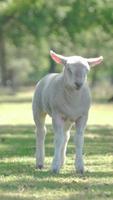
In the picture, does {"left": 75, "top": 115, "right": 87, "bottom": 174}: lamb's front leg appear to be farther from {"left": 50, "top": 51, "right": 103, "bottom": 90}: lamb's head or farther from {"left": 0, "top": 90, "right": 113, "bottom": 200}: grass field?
{"left": 50, "top": 51, "right": 103, "bottom": 90}: lamb's head

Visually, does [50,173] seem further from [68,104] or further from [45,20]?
[45,20]

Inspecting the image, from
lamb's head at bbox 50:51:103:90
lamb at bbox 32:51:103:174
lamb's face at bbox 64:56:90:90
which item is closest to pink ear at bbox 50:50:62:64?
lamb at bbox 32:51:103:174

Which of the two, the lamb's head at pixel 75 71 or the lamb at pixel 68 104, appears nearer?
the lamb's head at pixel 75 71

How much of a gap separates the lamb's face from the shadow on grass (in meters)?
1.45

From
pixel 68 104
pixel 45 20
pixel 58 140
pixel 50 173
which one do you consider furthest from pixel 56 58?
pixel 45 20

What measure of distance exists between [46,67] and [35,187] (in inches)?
4054

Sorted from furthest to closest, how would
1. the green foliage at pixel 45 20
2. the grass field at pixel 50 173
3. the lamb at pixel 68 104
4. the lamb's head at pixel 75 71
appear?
the green foliage at pixel 45 20 < the lamb at pixel 68 104 < the lamb's head at pixel 75 71 < the grass field at pixel 50 173

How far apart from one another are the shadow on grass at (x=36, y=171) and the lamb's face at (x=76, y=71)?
145cm

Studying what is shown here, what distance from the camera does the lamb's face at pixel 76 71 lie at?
12.7m

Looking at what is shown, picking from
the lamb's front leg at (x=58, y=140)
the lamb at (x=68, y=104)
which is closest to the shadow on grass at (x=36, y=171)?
the lamb's front leg at (x=58, y=140)

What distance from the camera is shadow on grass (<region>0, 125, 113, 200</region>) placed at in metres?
11.4

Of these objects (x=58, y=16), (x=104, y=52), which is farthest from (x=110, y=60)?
(x=58, y=16)

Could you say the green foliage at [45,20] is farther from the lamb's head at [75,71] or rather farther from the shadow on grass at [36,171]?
the lamb's head at [75,71]

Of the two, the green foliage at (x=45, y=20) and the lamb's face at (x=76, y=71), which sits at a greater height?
the lamb's face at (x=76, y=71)
